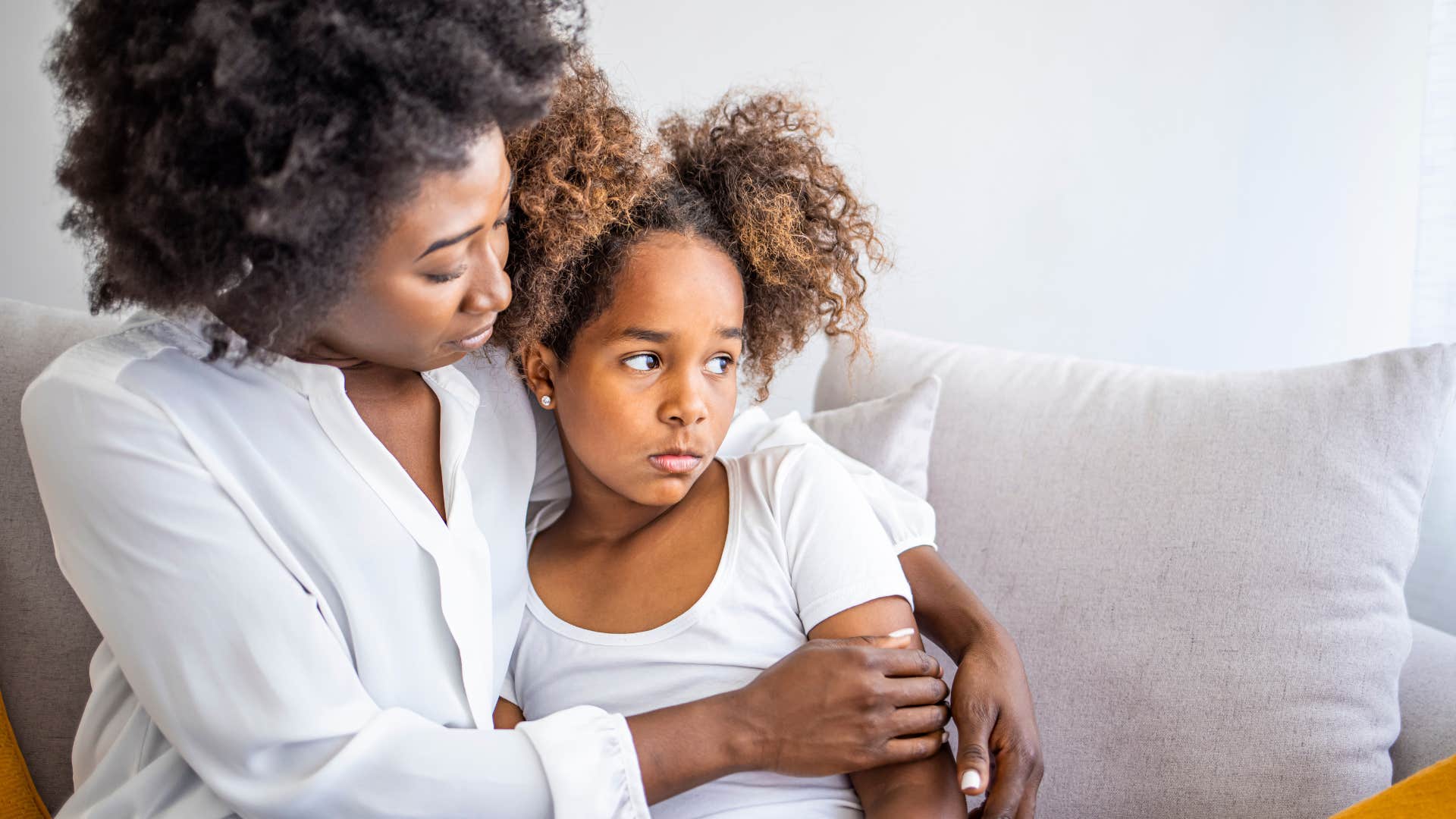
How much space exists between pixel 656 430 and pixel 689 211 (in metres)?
0.27

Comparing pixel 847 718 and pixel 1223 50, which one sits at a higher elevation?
pixel 1223 50

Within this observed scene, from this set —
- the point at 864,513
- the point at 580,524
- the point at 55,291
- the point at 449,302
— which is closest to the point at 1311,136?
the point at 864,513

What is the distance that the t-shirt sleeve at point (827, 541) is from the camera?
1140 mm

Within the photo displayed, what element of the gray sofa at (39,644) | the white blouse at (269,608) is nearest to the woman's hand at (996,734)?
the gray sofa at (39,644)

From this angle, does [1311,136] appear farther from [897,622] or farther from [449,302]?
[449,302]

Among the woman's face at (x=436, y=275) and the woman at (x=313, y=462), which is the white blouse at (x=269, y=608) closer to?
the woman at (x=313, y=462)

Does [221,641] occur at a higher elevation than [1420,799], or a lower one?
higher

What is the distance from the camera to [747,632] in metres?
1.15

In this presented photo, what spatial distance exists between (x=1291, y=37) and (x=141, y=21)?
1984mm

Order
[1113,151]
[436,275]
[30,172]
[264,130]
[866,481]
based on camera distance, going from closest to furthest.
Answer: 1. [264,130]
2. [436,275]
3. [866,481]
4. [30,172]
5. [1113,151]

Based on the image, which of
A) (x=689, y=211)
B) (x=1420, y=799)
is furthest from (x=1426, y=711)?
(x=689, y=211)

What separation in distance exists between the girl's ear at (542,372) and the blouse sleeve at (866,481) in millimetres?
237

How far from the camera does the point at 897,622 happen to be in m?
1.14

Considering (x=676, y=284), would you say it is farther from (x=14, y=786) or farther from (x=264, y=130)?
(x=14, y=786)
